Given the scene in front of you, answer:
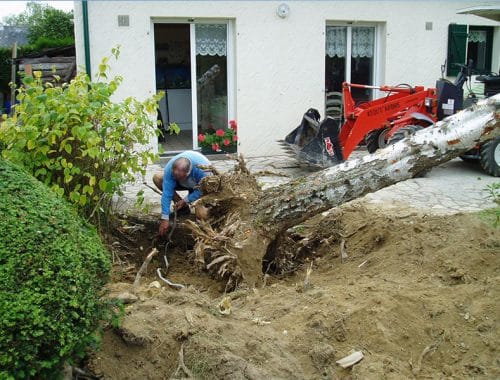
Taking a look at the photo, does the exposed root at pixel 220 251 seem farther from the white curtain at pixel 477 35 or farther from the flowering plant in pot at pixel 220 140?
the white curtain at pixel 477 35

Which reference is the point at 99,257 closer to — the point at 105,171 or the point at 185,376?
the point at 185,376

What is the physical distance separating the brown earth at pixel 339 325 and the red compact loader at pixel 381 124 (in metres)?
4.35

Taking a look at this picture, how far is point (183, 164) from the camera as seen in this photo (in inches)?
245

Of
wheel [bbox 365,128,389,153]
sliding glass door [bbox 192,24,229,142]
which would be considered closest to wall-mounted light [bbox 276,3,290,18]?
sliding glass door [bbox 192,24,229,142]

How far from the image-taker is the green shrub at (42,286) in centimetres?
267

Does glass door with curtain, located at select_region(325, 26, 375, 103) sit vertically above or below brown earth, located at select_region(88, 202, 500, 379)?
above

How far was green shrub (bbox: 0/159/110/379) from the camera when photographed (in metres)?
2.67

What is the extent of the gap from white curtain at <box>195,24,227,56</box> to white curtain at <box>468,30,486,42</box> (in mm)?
5763

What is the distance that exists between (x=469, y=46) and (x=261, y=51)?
514 centimetres

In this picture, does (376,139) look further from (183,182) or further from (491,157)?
(183,182)

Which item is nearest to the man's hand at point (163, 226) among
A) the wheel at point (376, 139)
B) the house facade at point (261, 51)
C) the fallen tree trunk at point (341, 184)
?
the fallen tree trunk at point (341, 184)

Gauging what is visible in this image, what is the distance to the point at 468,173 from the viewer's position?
32.4ft

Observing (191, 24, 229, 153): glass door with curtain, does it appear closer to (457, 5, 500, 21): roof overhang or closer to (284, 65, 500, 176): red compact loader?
(284, 65, 500, 176): red compact loader

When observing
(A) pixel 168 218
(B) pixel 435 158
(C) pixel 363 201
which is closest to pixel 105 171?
(A) pixel 168 218
